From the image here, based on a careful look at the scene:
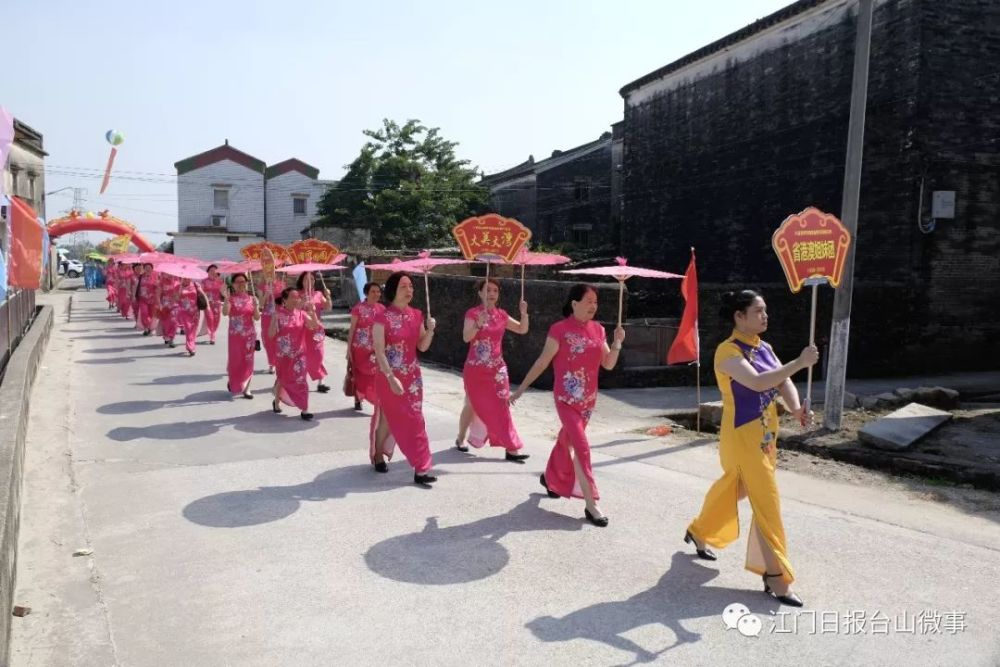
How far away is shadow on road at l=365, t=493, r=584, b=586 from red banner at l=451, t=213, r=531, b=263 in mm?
2566

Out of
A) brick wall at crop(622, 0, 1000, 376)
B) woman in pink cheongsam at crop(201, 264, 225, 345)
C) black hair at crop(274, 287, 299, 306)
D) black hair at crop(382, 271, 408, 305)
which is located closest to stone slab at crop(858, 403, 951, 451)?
brick wall at crop(622, 0, 1000, 376)

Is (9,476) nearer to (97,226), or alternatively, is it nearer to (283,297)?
(283,297)

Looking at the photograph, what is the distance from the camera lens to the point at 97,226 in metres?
31.7

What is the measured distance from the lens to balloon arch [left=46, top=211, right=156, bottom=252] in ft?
102

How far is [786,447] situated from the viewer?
862cm

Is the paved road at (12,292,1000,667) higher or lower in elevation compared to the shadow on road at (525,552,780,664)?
lower

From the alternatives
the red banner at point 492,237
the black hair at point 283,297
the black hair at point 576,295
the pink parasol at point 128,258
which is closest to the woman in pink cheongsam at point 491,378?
the red banner at point 492,237

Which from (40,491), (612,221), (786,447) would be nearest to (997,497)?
(786,447)

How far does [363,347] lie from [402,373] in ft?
9.52

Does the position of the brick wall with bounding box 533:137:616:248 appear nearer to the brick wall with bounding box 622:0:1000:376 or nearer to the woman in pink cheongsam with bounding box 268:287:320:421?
the brick wall with bounding box 622:0:1000:376

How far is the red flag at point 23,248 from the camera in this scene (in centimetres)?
552

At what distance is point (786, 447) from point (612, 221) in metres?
21.7

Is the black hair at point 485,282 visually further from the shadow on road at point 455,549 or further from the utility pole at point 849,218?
the utility pole at point 849,218

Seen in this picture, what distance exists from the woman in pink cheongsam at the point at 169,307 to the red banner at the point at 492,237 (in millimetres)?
11411
